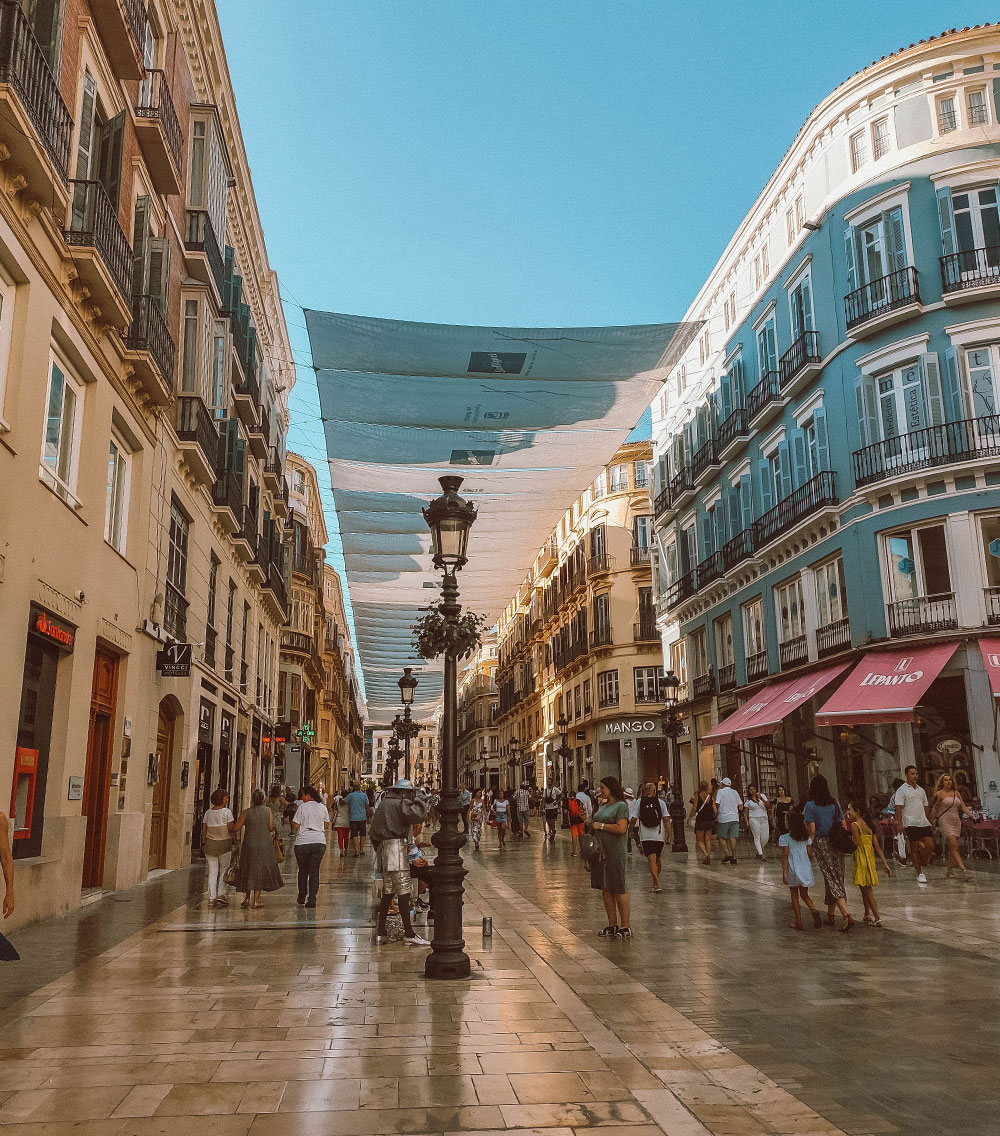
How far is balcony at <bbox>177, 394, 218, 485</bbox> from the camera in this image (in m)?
17.7

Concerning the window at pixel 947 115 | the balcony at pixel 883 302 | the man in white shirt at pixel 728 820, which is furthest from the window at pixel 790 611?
the window at pixel 947 115

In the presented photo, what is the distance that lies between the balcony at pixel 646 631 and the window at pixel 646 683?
1.32 metres

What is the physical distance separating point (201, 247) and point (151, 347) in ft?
14.9

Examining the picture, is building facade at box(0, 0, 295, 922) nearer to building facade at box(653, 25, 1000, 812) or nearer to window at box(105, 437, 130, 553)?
window at box(105, 437, 130, 553)

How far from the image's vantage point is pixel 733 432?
29969 millimetres

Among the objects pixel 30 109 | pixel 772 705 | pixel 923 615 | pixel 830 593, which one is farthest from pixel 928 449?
pixel 30 109

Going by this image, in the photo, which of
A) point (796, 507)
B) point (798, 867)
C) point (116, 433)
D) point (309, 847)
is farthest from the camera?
point (796, 507)

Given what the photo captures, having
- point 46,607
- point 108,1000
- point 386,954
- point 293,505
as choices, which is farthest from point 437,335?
point 293,505

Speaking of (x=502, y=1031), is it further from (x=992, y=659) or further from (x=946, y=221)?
(x=946, y=221)

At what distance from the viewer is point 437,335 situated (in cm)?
1819

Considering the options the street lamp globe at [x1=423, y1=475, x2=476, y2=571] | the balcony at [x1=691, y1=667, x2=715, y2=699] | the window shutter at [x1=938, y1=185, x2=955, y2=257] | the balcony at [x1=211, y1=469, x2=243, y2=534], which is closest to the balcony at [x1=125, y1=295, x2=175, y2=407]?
the balcony at [x1=211, y1=469, x2=243, y2=534]

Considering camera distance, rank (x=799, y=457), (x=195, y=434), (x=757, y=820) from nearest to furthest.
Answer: (x=195, y=434)
(x=757, y=820)
(x=799, y=457)

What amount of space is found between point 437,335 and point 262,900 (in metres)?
9.96

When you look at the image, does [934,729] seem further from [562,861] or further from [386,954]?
[386,954]
